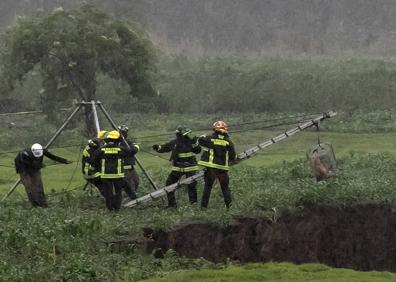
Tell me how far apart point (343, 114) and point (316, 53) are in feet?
88.4

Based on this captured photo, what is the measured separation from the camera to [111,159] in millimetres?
23609

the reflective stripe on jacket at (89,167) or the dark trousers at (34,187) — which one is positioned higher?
the reflective stripe on jacket at (89,167)

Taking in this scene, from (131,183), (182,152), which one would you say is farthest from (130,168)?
(182,152)

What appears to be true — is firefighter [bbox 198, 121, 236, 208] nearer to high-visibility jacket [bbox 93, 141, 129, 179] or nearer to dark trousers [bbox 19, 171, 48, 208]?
high-visibility jacket [bbox 93, 141, 129, 179]

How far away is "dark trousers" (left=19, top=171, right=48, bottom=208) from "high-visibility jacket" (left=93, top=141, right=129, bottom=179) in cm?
200

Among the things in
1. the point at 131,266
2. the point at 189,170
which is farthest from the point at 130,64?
the point at 131,266

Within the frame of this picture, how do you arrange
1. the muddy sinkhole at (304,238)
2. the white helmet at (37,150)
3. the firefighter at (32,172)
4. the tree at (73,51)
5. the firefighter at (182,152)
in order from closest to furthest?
1. the muddy sinkhole at (304,238)
2. the white helmet at (37,150)
3. the firefighter at (32,172)
4. the firefighter at (182,152)
5. the tree at (73,51)

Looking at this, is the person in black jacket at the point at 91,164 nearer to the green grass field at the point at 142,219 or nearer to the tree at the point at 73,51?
the green grass field at the point at 142,219

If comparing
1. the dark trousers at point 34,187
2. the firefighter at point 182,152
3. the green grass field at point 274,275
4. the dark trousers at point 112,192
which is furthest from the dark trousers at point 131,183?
the green grass field at point 274,275

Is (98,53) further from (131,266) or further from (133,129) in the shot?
(131,266)

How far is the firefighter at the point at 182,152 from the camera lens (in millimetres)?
24922

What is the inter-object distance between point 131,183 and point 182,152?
2.37 metres

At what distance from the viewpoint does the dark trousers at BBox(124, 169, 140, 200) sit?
24.9 m

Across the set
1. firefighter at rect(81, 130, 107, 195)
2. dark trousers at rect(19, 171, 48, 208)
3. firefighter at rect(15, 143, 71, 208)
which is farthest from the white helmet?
firefighter at rect(81, 130, 107, 195)
